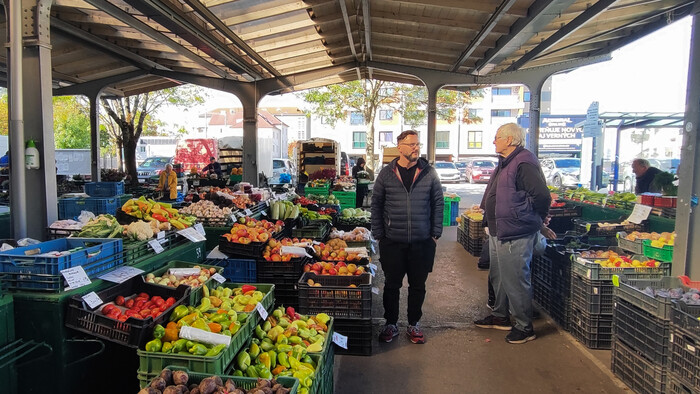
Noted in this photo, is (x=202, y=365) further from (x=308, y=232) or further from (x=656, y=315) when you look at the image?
(x=308, y=232)

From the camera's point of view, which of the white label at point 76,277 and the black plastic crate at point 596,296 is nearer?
the white label at point 76,277

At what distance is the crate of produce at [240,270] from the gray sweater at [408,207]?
1.35 meters

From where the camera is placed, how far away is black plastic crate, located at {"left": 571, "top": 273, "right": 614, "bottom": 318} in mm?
4297

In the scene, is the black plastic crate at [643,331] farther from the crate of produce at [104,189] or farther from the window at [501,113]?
the window at [501,113]

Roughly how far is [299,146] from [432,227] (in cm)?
1548

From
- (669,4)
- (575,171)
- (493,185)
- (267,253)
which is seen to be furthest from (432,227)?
(575,171)

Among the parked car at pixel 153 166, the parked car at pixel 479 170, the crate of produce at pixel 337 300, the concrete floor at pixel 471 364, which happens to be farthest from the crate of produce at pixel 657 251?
the parked car at pixel 479 170

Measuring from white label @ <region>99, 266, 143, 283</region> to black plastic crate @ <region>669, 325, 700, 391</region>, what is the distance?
3.79m

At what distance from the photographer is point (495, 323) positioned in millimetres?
4988

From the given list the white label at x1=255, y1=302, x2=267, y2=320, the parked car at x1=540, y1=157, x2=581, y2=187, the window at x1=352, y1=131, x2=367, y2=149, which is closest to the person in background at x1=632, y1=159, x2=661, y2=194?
the white label at x1=255, y1=302, x2=267, y2=320

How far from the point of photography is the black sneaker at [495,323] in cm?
497

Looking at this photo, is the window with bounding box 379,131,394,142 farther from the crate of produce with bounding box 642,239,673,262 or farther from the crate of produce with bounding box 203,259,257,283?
the crate of produce with bounding box 203,259,257,283

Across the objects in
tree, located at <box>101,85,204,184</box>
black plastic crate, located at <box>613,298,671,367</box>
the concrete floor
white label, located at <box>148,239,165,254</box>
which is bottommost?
the concrete floor

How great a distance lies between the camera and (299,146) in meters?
19.5
